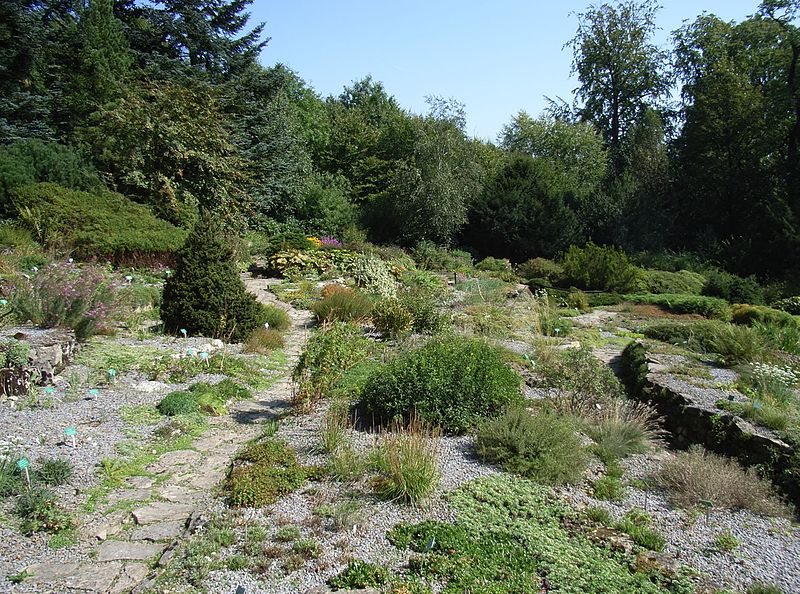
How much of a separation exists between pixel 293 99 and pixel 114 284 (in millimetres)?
28693

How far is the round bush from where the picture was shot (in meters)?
6.07

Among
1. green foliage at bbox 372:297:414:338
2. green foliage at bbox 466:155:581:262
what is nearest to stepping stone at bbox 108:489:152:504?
green foliage at bbox 372:297:414:338

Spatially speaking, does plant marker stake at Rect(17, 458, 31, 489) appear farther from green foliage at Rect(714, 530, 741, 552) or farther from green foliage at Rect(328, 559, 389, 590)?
green foliage at Rect(714, 530, 741, 552)

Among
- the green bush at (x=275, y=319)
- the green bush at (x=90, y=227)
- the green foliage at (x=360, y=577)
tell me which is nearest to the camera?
the green foliage at (x=360, y=577)

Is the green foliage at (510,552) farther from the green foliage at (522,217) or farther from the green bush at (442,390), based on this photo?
the green foliage at (522,217)

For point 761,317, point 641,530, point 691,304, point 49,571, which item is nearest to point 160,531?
point 49,571

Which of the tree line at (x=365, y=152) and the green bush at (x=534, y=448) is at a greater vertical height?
the tree line at (x=365, y=152)

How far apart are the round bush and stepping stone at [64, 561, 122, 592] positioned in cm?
246

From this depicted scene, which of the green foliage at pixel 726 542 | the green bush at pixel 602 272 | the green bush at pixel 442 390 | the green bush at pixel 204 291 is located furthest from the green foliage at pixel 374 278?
the green foliage at pixel 726 542

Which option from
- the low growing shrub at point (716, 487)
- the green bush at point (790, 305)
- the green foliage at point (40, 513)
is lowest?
the green foliage at point (40, 513)

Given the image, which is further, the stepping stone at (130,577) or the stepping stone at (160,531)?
the stepping stone at (160,531)

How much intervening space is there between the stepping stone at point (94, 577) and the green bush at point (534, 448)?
8.96ft

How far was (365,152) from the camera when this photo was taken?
24.4 metres

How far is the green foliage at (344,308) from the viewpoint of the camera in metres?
10.1
